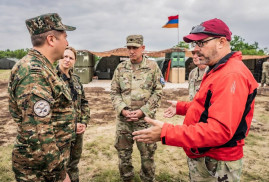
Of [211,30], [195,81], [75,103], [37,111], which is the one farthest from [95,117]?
[211,30]

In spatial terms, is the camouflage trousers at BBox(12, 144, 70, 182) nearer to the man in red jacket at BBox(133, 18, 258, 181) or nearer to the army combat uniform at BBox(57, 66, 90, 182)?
the man in red jacket at BBox(133, 18, 258, 181)

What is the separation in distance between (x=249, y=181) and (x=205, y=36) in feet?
9.94

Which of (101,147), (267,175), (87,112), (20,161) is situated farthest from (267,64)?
(20,161)

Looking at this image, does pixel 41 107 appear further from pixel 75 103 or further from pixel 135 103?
pixel 135 103

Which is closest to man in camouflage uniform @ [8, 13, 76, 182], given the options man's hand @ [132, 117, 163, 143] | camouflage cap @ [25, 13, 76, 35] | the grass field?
camouflage cap @ [25, 13, 76, 35]

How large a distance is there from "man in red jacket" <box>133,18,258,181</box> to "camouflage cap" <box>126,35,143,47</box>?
152 centimetres

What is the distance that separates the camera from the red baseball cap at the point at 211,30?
65.1 inches

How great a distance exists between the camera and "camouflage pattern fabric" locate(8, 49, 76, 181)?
5.13 ft

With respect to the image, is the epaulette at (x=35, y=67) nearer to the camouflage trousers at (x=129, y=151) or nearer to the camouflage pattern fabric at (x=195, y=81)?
the camouflage trousers at (x=129, y=151)

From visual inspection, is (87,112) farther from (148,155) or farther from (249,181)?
(249,181)

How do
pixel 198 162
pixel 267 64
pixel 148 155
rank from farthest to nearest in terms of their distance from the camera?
pixel 267 64 → pixel 148 155 → pixel 198 162

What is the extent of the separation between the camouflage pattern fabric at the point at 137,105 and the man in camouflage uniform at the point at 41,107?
1224 mm

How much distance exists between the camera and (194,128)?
4.81 feet

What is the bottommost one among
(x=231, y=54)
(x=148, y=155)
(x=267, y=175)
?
(x=267, y=175)
